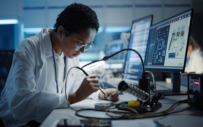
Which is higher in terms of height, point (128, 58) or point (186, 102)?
point (128, 58)

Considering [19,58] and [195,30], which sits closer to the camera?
[19,58]

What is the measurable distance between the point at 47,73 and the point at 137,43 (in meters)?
1.00

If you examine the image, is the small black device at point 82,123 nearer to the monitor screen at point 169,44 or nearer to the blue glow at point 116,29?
the monitor screen at point 169,44

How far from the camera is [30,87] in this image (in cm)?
81

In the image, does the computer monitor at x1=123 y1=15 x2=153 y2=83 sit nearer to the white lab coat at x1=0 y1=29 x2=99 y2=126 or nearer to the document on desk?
the white lab coat at x1=0 y1=29 x2=99 y2=126

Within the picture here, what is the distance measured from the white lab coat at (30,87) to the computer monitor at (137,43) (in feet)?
2.26

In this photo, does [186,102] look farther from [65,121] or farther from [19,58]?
[19,58]

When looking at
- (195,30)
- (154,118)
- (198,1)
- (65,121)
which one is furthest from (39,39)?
(198,1)

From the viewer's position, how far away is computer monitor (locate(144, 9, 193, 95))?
96cm

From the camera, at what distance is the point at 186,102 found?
802 millimetres

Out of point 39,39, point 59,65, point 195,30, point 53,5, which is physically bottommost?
point 59,65

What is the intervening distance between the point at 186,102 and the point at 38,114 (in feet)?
2.60

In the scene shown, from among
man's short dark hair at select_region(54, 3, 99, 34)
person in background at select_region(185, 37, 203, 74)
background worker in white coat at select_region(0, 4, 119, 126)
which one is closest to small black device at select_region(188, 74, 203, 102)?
background worker in white coat at select_region(0, 4, 119, 126)

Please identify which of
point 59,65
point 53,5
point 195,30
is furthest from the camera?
point 53,5
